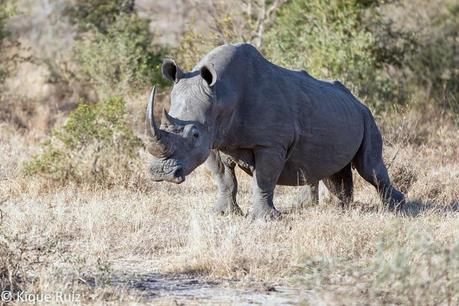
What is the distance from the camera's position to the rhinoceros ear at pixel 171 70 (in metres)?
8.62

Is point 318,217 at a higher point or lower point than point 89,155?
higher

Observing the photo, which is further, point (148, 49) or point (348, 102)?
point (148, 49)

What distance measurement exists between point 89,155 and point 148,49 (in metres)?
7.18

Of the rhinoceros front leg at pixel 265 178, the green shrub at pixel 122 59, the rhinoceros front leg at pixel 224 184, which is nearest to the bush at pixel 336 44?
the green shrub at pixel 122 59

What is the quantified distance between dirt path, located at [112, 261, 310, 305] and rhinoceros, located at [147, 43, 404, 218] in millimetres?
1390

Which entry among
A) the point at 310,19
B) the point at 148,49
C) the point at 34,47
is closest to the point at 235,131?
the point at 310,19

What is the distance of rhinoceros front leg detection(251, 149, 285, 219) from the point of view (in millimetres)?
8961

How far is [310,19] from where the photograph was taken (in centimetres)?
1691

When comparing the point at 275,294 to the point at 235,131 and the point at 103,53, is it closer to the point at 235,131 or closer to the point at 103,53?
the point at 235,131

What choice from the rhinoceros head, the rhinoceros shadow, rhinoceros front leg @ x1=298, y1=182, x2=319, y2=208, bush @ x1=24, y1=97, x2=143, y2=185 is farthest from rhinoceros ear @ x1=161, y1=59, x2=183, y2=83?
the rhinoceros shadow

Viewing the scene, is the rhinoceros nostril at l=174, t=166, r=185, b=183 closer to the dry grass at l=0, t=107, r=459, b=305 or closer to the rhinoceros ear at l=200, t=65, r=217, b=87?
the dry grass at l=0, t=107, r=459, b=305

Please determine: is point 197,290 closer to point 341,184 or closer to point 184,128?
point 184,128

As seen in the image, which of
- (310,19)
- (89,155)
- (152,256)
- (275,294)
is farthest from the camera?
(310,19)

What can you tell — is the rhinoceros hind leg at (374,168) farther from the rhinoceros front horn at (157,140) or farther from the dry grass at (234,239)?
the rhinoceros front horn at (157,140)
